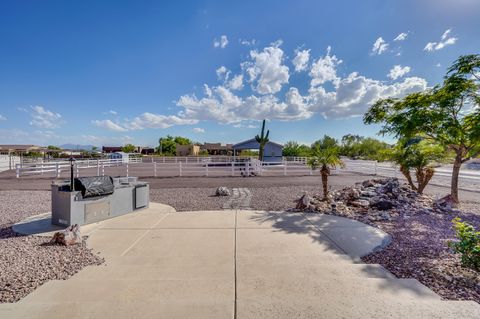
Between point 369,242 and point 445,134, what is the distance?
4964 mm

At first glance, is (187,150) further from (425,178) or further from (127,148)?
(425,178)

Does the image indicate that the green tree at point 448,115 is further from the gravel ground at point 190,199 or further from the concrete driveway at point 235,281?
the gravel ground at point 190,199

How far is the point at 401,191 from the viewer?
313 inches

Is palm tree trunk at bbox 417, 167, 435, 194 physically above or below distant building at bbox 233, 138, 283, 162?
below

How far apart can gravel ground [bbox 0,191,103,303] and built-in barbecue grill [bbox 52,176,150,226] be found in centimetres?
70

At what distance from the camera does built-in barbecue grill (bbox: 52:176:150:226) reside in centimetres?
509

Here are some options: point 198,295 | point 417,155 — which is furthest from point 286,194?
point 198,295

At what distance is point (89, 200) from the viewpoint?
17.7 feet

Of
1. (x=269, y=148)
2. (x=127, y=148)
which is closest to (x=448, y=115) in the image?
(x=269, y=148)

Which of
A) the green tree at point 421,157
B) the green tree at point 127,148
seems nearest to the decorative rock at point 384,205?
the green tree at point 421,157

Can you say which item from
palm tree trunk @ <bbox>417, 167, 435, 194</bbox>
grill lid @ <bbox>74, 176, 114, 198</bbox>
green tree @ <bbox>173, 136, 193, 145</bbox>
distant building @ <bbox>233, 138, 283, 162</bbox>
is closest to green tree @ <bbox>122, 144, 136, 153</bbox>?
green tree @ <bbox>173, 136, 193, 145</bbox>

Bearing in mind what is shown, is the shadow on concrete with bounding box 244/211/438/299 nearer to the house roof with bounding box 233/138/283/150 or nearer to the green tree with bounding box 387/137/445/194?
the green tree with bounding box 387/137/445/194

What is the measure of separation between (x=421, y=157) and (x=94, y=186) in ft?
32.3

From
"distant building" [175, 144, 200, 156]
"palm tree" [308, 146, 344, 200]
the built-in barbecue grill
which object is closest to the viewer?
the built-in barbecue grill
